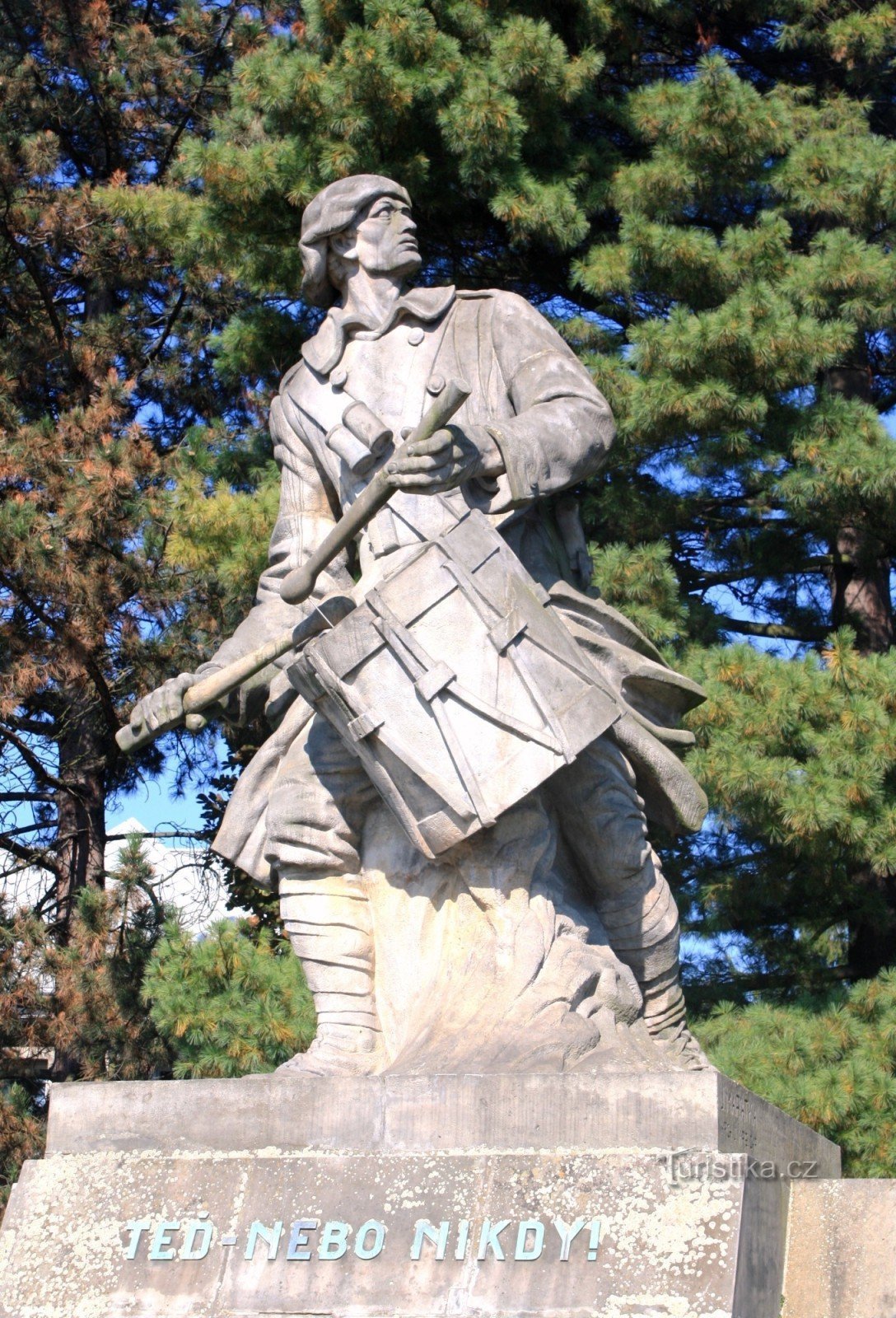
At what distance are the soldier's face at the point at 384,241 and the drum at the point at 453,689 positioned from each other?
104cm

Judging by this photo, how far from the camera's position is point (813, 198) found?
9156mm

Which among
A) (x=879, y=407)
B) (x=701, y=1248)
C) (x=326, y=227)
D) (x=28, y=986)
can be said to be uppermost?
(x=879, y=407)

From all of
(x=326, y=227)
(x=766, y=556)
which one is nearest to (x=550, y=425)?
(x=326, y=227)

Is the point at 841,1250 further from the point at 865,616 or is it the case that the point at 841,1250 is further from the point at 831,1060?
the point at 865,616

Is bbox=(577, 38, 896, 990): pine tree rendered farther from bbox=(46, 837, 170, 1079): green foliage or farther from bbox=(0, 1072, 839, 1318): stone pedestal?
bbox=(0, 1072, 839, 1318): stone pedestal

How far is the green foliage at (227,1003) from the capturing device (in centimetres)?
787

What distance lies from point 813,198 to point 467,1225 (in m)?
6.65

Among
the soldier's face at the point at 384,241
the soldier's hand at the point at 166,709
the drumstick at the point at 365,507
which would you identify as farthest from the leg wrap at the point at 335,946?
the soldier's face at the point at 384,241

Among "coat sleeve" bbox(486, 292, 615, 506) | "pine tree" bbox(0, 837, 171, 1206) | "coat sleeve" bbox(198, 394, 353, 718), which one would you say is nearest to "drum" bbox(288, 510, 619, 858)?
"coat sleeve" bbox(486, 292, 615, 506)

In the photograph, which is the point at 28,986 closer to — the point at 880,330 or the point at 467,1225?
the point at 880,330

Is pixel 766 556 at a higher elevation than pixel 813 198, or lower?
lower

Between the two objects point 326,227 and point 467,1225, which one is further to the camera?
point 326,227

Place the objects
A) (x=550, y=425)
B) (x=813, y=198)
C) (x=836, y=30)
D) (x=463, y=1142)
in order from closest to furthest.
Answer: (x=463, y=1142), (x=550, y=425), (x=813, y=198), (x=836, y=30)

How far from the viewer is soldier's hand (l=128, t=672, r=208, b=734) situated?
456 centimetres
